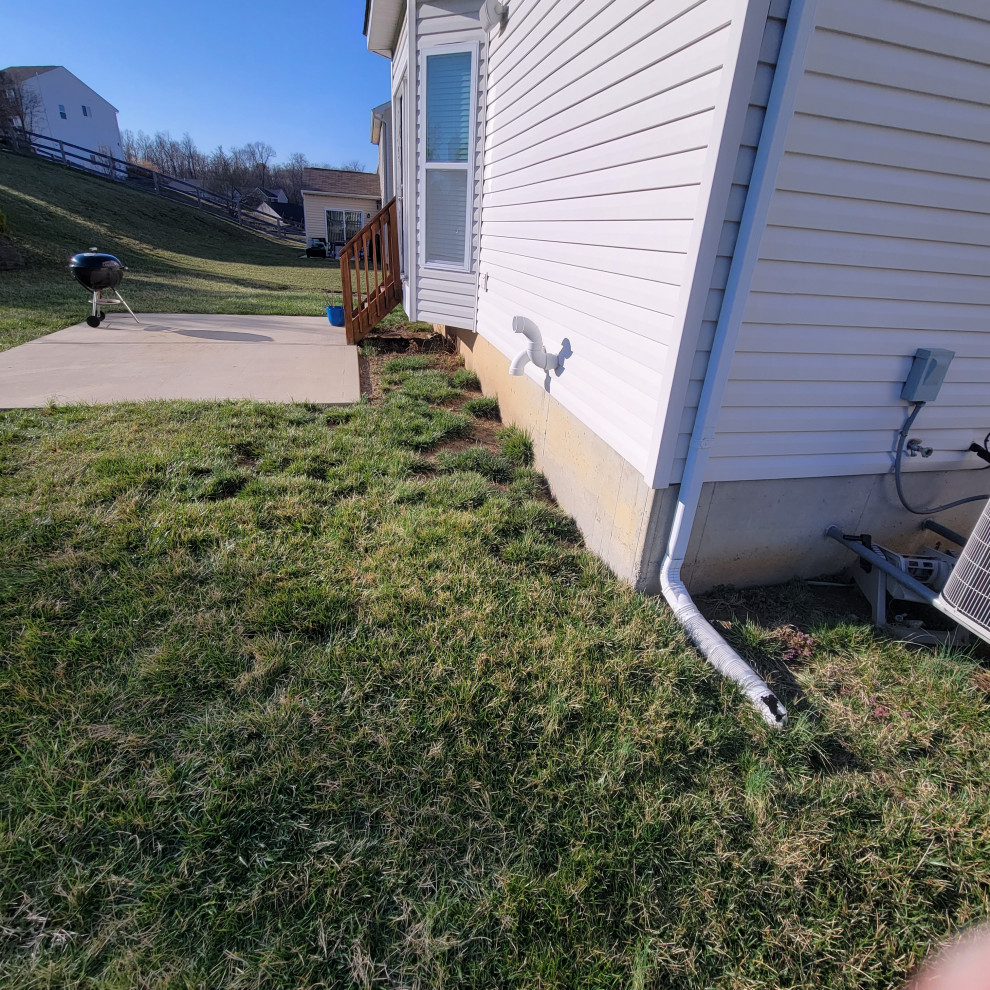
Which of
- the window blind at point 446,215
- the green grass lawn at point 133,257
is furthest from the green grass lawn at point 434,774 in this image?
the green grass lawn at point 133,257

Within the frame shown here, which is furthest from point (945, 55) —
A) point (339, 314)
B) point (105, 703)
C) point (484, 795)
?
point (339, 314)

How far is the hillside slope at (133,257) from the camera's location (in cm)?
856

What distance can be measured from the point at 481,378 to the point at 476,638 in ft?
12.1

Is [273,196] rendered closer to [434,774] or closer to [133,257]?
[133,257]

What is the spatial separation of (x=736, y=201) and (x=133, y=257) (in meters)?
17.0

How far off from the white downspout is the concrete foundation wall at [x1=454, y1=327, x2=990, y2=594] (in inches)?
3.7

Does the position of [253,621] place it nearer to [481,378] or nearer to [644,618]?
[644,618]

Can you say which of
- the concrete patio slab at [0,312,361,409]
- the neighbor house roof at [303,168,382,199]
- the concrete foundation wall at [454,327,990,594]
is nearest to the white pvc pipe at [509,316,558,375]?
the concrete foundation wall at [454,327,990,594]

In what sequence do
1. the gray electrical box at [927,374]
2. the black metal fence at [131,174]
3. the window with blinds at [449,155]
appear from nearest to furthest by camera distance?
the gray electrical box at [927,374]
the window with blinds at [449,155]
the black metal fence at [131,174]

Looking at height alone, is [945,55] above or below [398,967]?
above

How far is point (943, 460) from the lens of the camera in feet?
9.64

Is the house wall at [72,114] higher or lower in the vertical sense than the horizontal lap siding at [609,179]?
higher

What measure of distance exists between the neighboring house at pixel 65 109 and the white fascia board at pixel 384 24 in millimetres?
33846

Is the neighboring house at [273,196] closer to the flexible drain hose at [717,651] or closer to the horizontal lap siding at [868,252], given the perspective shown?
the horizontal lap siding at [868,252]
